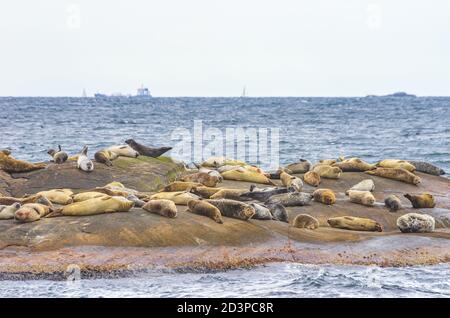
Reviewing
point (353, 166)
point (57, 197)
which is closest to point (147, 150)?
point (353, 166)

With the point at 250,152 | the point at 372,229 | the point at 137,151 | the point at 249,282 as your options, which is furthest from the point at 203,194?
the point at 250,152

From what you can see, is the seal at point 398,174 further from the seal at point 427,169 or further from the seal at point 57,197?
the seal at point 57,197

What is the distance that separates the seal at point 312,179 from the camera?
1773 centimetres

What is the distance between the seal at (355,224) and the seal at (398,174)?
442cm

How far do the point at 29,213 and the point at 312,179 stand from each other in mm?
7207

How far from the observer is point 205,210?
1375 centimetres

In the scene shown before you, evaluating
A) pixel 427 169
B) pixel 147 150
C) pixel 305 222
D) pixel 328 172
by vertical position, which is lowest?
pixel 305 222

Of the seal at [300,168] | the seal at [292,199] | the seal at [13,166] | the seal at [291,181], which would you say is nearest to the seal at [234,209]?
the seal at [292,199]

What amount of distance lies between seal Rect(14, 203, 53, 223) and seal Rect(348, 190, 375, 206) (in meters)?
6.59

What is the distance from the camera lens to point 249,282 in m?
11.2

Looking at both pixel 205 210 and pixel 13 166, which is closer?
pixel 205 210

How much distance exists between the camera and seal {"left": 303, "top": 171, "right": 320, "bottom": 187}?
17.7m

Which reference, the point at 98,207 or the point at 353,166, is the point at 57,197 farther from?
the point at 353,166

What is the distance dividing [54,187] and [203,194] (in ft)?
12.0
